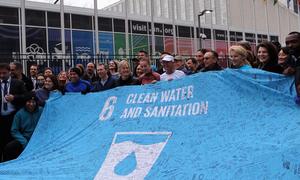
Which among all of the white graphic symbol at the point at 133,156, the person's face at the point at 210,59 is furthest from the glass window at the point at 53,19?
the white graphic symbol at the point at 133,156

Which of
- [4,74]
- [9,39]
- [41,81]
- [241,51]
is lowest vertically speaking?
[41,81]

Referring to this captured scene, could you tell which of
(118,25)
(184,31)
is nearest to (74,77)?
(118,25)

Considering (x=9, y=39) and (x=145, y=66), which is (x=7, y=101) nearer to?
(x=145, y=66)

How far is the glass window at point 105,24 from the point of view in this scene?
85.1 feet

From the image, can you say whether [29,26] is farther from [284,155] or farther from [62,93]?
[284,155]

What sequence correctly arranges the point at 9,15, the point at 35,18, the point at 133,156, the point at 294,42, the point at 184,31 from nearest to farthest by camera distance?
the point at 294,42, the point at 133,156, the point at 9,15, the point at 35,18, the point at 184,31

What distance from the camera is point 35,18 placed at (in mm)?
22875

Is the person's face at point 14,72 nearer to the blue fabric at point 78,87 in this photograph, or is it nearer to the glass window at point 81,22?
A: the blue fabric at point 78,87

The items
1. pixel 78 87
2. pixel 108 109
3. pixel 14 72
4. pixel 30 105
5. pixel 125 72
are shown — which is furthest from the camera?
pixel 14 72

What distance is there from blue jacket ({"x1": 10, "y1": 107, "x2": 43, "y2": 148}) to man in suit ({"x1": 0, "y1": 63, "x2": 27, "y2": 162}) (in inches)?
8.1

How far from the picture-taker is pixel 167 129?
5.30m

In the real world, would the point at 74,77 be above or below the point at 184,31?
below

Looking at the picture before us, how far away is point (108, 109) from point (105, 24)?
2037cm

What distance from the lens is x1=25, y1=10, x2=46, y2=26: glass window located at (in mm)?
22641
